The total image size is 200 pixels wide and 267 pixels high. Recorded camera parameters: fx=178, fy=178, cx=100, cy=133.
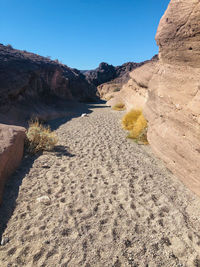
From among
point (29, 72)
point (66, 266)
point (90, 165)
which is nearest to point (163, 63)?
point (90, 165)

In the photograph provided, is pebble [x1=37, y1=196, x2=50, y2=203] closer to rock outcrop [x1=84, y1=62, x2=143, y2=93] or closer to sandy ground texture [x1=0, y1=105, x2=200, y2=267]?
sandy ground texture [x1=0, y1=105, x2=200, y2=267]

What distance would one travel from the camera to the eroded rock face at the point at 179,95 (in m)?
4.05

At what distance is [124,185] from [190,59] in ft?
11.9

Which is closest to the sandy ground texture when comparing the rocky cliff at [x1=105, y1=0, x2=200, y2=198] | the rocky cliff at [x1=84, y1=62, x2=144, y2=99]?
the rocky cliff at [x1=105, y1=0, x2=200, y2=198]

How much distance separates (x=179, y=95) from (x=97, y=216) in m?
3.79

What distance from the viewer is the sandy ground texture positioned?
2279 millimetres

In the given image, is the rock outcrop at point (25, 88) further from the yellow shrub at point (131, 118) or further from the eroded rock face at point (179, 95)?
the eroded rock face at point (179, 95)

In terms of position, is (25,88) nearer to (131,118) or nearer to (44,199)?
(131,118)

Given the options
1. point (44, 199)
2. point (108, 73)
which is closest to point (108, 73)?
point (108, 73)

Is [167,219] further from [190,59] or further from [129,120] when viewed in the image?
[129,120]

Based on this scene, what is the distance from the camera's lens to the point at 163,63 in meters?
6.08

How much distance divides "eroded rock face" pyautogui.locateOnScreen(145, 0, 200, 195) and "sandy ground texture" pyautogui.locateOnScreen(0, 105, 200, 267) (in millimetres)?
553

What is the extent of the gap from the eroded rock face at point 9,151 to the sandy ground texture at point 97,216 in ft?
0.61

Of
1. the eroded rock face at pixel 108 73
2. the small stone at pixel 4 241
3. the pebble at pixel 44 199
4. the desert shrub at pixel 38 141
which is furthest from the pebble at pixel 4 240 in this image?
the eroded rock face at pixel 108 73
